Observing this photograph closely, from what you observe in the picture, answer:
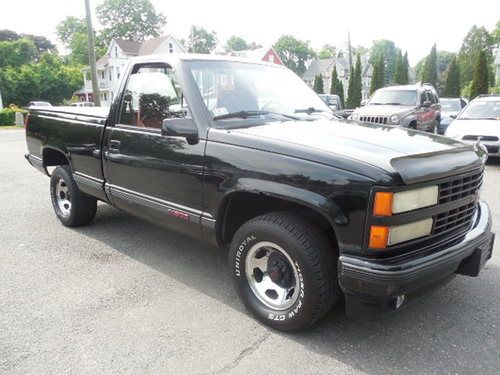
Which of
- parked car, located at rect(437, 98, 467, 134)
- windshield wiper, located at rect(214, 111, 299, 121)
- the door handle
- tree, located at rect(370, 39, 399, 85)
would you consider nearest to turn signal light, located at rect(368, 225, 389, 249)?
windshield wiper, located at rect(214, 111, 299, 121)

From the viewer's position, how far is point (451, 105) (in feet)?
59.4

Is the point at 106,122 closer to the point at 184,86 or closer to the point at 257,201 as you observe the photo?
the point at 184,86

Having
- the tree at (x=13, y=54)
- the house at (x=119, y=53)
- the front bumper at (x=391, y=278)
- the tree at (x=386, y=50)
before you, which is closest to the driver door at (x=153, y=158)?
the front bumper at (x=391, y=278)

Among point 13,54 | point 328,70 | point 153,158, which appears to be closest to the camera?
point 153,158

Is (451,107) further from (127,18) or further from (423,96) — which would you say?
(127,18)

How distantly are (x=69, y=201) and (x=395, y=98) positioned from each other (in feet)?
33.8

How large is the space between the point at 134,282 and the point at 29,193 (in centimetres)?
439

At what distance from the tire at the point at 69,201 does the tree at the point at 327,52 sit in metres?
102

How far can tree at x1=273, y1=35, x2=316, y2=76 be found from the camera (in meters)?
90.1

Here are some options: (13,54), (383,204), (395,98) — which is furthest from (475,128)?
(13,54)

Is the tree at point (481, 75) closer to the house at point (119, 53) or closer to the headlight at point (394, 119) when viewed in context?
the headlight at point (394, 119)

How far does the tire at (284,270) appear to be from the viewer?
272 centimetres

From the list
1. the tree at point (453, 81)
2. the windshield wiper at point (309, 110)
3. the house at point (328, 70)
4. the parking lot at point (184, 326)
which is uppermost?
the house at point (328, 70)

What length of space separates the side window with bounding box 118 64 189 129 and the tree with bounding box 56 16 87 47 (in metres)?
86.1
